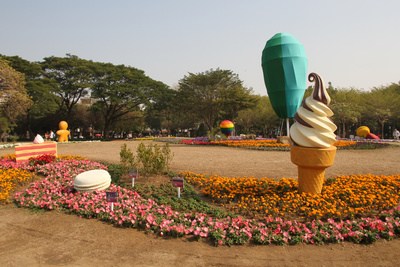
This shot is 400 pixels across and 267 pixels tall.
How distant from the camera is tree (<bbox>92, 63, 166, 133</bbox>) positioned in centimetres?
3866

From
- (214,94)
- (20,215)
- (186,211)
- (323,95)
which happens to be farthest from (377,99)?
(20,215)

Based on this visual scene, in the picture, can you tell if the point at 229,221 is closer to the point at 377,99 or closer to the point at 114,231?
→ the point at 114,231

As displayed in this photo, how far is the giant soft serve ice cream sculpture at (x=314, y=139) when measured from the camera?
649 cm

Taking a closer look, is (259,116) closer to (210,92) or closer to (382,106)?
(210,92)

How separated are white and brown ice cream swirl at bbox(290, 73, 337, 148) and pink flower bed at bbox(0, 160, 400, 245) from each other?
69.7 inches

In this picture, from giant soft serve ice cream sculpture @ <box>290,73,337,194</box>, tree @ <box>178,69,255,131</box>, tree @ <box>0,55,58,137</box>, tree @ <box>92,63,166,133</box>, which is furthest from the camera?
tree @ <box>178,69,255,131</box>

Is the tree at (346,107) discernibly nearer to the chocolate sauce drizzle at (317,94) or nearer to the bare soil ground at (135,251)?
the chocolate sauce drizzle at (317,94)

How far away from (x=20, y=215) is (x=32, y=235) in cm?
139

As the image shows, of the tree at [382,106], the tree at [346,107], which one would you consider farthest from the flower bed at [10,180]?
the tree at [382,106]

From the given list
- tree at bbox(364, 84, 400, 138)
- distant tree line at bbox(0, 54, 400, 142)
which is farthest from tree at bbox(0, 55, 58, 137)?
tree at bbox(364, 84, 400, 138)

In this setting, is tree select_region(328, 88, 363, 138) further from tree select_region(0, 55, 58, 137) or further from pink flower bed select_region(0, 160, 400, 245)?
tree select_region(0, 55, 58, 137)

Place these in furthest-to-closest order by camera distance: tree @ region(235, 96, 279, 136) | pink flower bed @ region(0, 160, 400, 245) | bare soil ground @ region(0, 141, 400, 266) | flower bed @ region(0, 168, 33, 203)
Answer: tree @ region(235, 96, 279, 136), flower bed @ region(0, 168, 33, 203), pink flower bed @ region(0, 160, 400, 245), bare soil ground @ region(0, 141, 400, 266)

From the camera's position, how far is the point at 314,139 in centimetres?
645

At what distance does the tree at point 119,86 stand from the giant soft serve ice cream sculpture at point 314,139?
34.3 meters
